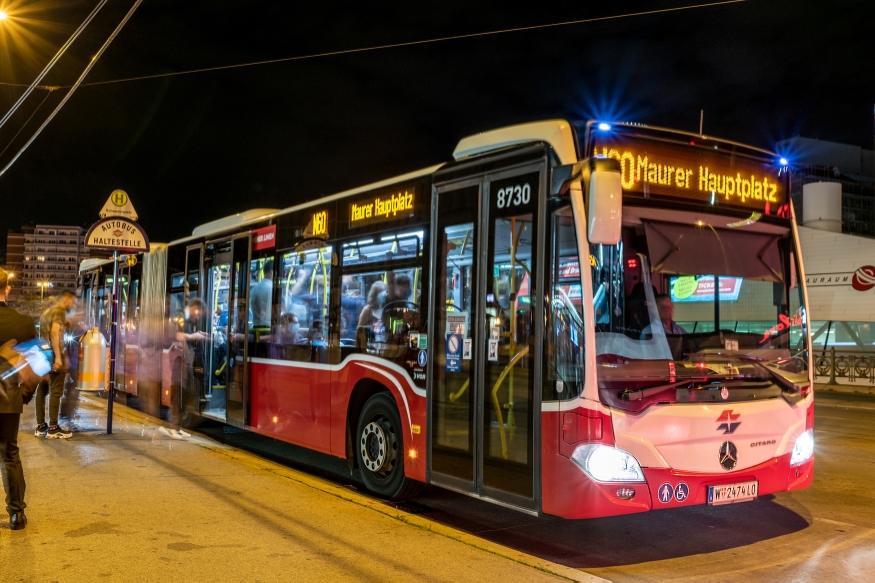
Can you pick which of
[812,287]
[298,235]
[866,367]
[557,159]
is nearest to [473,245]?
[557,159]

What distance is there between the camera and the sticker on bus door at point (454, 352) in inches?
269

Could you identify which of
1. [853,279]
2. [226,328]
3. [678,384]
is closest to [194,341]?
[226,328]

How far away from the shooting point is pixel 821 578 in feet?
18.1

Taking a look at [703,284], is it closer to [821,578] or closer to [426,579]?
[821,578]

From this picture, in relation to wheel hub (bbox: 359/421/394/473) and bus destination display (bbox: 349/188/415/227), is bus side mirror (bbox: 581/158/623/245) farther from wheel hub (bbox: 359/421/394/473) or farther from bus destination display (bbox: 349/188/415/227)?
wheel hub (bbox: 359/421/394/473)

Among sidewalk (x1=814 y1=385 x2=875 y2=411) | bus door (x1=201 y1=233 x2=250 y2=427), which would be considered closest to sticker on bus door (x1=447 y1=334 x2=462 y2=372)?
bus door (x1=201 y1=233 x2=250 y2=427)

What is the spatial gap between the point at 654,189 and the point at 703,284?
2.75 feet

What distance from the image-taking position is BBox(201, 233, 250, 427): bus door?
35.9ft

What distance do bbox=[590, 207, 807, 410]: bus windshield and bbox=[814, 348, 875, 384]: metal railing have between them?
20959 millimetres

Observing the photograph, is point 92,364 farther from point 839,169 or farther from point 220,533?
point 839,169

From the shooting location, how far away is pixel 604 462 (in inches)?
220

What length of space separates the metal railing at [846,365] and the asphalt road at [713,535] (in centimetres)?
1743

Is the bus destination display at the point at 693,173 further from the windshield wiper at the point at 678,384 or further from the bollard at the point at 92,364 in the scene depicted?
the bollard at the point at 92,364

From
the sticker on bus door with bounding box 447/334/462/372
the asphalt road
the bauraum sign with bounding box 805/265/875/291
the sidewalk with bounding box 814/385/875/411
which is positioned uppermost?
the bauraum sign with bounding box 805/265/875/291
